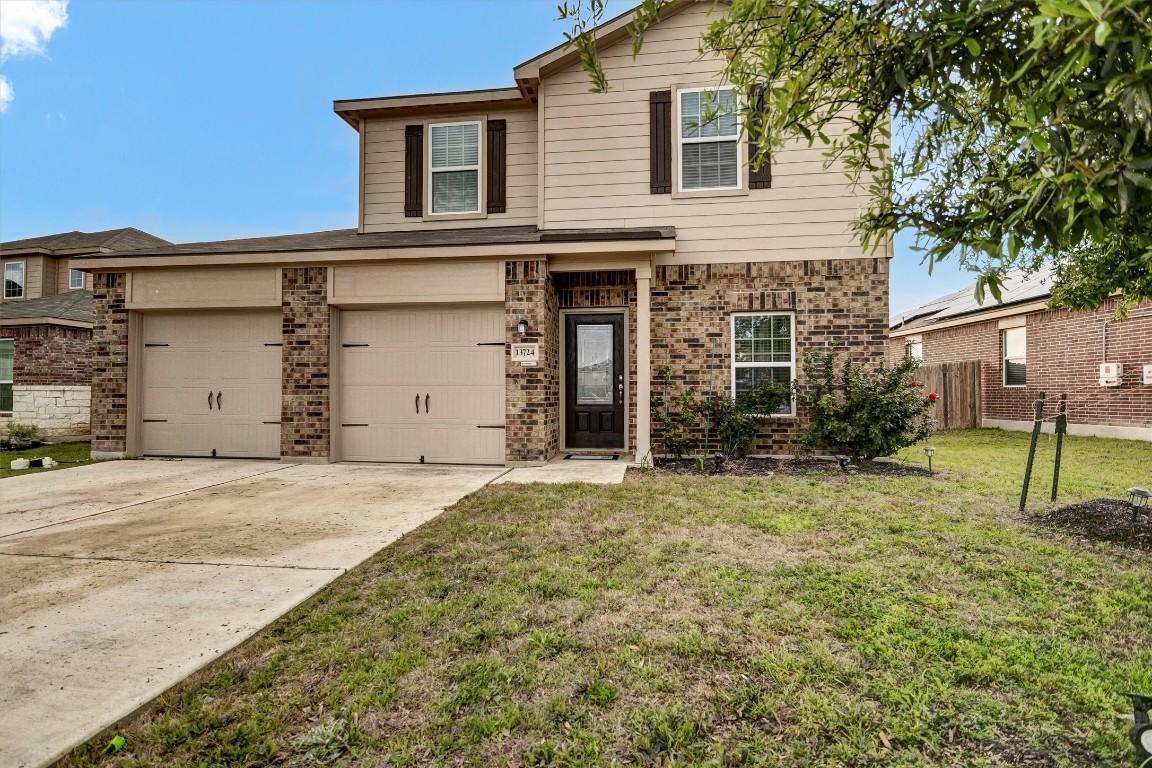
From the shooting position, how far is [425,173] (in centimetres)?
966

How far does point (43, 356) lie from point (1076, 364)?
23.0 m

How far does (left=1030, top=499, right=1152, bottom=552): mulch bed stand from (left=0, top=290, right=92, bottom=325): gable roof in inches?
705

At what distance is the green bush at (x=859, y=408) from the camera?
7543 mm

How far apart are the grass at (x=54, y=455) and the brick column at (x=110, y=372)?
437 mm

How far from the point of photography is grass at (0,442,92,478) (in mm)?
8070

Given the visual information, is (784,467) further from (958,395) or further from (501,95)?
(958,395)

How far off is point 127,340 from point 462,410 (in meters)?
5.36

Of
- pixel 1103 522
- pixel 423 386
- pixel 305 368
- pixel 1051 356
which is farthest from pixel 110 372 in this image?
pixel 1051 356

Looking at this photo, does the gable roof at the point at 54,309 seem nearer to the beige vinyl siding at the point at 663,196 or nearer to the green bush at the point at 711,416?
the beige vinyl siding at the point at 663,196

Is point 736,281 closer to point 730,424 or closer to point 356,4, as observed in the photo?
point 730,424

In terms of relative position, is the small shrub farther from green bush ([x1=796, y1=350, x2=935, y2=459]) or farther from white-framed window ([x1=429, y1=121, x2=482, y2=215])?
green bush ([x1=796, y1=350, x2=935, y2=459])

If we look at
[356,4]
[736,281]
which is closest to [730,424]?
[736,281]

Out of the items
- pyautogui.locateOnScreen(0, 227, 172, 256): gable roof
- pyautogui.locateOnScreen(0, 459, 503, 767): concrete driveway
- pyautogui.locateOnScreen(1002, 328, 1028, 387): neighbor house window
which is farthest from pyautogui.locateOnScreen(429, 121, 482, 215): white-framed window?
pyautogui.locateOnScreen(0, 227, 172, 256): gable roof

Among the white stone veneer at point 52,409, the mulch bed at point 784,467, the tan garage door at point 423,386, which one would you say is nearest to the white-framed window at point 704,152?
the tan garage door at point 423,386
